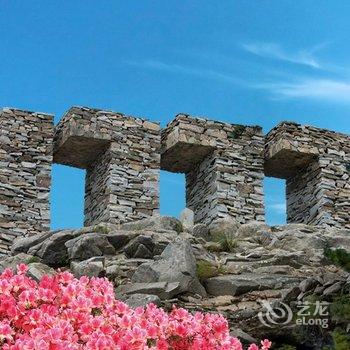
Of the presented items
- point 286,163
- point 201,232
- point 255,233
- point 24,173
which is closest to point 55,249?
point 201,232

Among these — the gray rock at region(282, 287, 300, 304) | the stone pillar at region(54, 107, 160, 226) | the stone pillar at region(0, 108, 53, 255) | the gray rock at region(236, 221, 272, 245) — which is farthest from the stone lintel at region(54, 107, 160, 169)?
the gray rock at region(282, 287, 300, 304)

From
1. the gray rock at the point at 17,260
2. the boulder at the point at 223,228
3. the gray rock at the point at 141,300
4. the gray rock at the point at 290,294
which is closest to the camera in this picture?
the gray rock at the point at 141,300

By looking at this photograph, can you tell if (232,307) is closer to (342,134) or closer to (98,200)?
(98,200)

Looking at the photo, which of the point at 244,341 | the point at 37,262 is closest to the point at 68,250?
the point at 37,262

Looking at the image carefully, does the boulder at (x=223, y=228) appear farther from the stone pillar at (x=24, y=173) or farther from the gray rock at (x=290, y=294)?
the gray rock at (x=290, y=294)

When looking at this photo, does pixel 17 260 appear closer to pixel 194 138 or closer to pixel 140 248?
pixel 140 248

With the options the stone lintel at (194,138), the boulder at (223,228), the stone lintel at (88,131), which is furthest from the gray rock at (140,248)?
the stone lintel at (194,138)

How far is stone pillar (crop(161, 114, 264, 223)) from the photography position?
21.3m

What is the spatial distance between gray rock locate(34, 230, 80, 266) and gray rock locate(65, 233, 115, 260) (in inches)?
9.5

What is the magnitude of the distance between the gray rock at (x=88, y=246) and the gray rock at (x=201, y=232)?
2.66 metres

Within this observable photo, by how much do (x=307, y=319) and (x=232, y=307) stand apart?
1698 mm

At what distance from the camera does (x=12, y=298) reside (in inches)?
287

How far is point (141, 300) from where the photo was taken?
435 inches

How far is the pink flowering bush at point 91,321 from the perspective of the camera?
664cm
